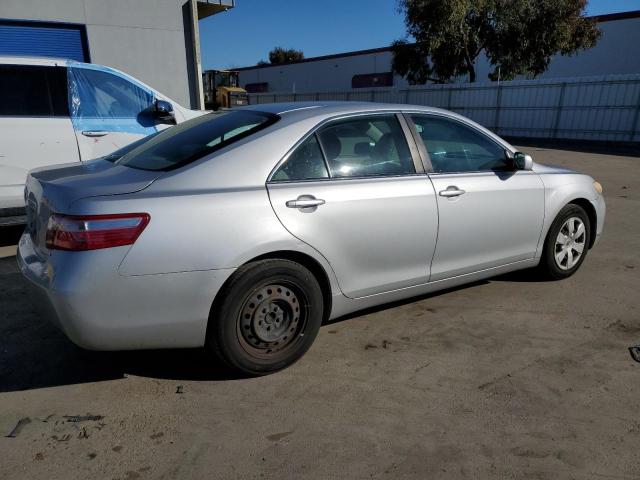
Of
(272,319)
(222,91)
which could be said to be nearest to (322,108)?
(272,319)

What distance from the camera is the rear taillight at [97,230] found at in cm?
243

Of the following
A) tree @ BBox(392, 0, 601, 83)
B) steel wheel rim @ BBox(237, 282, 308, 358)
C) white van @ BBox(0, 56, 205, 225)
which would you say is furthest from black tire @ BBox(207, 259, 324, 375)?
tree @ BBox(392, 0, 601, 83)

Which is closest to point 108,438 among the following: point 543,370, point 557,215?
point 543,370

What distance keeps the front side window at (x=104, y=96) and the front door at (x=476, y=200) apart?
12.3 feet

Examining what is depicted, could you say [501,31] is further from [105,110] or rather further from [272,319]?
[272,319]

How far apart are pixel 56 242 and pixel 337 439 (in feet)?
5.51

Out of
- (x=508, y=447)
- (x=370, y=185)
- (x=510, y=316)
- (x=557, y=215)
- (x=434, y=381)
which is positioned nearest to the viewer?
(x=508, y=447)

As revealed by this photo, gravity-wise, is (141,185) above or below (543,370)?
above

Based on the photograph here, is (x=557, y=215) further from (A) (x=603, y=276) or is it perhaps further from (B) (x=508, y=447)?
(B) (x=508, y=447)

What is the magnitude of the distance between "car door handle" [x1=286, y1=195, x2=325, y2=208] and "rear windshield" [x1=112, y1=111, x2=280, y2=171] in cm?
51

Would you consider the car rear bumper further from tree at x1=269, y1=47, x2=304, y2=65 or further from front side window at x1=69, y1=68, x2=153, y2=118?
tree at x1=269, y1=47, x2=304, y2=65

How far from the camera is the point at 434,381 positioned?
2971mm

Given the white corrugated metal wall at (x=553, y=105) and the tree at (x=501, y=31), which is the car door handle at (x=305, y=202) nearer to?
the white corrugated metal wall at (x=553, y=105)

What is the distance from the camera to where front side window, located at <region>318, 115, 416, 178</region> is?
10.6 feet
